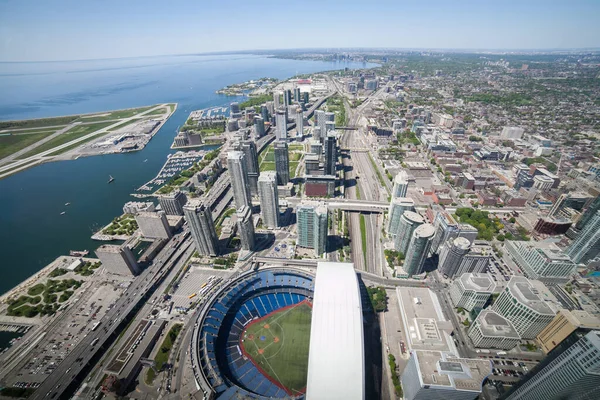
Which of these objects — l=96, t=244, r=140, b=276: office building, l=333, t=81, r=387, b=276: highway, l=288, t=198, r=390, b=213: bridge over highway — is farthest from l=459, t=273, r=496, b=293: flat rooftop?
l=96, t=244, r=140, b=276: office building

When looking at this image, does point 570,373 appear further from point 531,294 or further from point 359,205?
point 359,205

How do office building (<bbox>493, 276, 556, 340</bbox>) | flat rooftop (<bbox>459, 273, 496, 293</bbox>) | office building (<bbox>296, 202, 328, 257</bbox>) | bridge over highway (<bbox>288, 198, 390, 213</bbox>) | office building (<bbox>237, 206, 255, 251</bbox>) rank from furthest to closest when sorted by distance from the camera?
bridge over highway (<bbox>288, 198, 390, 213</bbox>), office building (<bbox>237, 206, 255, 251</bbox>), office building (<bbox>296, 202, 328, 257</bbox>), flat rooftop (<bbox>459, 273, 496, 293</bbox>), office building (<bbox>493, 276, 556, 340</bbox>)

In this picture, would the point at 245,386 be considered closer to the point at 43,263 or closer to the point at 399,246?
the point at 399,246

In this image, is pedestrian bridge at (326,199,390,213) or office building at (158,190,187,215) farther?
pedestrian bridge at (326,199,390,213)

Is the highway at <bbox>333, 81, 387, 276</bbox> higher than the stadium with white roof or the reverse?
the reverse

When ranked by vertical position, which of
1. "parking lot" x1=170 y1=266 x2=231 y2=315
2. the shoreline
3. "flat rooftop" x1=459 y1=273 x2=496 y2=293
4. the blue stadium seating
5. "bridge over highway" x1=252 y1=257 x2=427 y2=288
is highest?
"flat rooftop" x1=459 y1=273 x2=496 y2=293

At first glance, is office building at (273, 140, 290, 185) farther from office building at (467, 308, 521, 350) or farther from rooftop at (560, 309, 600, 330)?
rooftop at (560, 309, 600, 330)
